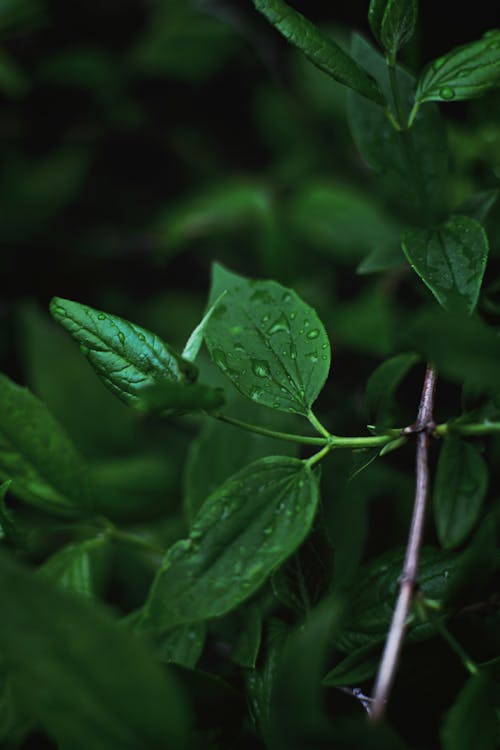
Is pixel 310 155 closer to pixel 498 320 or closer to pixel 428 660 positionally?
pixel 498 320

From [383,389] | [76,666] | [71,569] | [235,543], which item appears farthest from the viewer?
[71,569]

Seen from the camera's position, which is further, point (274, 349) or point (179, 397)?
point (274, 349)

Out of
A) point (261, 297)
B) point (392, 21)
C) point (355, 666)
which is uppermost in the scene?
point (392, 21)

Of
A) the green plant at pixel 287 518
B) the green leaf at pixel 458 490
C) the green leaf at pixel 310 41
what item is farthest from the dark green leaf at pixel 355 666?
the green leaf at pixel 310 41

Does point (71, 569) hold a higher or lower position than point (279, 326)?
lower

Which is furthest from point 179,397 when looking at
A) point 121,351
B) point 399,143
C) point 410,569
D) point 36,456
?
point 399,143

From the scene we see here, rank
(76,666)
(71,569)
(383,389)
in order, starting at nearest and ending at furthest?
(76,666), (383,389), (71,569)

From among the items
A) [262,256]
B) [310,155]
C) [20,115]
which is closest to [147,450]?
[262,256]

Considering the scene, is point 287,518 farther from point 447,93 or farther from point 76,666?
point 447,93
